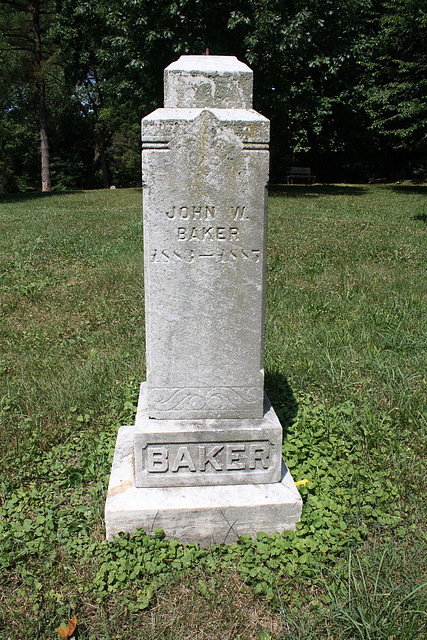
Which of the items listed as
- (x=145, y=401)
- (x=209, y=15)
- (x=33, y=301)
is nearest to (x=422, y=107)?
(x=209, y=15)

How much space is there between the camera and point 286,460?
3178mm

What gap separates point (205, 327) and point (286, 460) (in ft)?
3.86

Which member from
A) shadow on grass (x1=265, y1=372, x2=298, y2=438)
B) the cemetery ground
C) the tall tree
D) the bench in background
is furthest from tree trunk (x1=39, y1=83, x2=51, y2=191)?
shadow on grass (x1=265, y1=372, x2=298, y2=438)

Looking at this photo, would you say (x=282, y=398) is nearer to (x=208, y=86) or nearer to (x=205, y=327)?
(x=205, y=327)

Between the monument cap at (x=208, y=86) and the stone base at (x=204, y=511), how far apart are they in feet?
6.66

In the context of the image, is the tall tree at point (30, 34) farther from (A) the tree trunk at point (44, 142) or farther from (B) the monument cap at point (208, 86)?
(B) the monument cap at point (208, 86)

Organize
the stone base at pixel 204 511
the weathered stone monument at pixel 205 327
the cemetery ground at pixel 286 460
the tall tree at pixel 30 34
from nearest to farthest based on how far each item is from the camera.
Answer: the cemetery ground at pixel 286 460, the weathered stone monument at pixel 205 327, the stone base at pixel 204 511, the tall tree at pixel 30 34

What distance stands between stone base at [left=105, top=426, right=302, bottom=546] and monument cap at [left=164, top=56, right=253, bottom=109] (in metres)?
2.03

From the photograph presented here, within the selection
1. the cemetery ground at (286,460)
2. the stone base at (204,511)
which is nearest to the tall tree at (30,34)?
the cemetery ground at (286,460)

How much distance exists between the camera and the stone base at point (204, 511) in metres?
2.62

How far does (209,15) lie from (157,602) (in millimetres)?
15959

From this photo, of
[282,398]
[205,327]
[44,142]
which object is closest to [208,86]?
[205,327]

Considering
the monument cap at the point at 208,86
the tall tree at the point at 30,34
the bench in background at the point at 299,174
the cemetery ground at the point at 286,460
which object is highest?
the tall tree at the point at 30,34

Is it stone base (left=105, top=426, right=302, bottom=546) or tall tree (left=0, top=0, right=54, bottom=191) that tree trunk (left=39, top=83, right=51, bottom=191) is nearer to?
tall tree (left=0, top=0, right=54, bottom=191)
